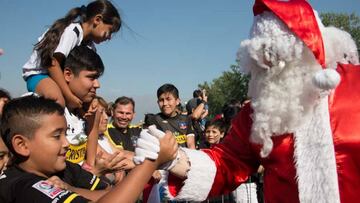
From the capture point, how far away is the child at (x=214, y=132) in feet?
19.2

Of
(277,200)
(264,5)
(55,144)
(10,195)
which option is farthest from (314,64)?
(10,195)

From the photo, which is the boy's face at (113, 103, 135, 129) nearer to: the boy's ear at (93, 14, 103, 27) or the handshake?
the boy's ear at (93, 14, 103, 27)

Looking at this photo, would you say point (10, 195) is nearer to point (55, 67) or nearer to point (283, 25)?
point (55, 67)

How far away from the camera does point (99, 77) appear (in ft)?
9.46

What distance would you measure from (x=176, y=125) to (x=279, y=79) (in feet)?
11.7

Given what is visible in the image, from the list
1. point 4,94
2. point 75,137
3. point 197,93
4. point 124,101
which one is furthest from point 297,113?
point 197,93

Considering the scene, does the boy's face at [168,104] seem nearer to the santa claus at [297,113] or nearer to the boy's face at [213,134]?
the boy's face at [213,134]

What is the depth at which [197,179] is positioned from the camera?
2.26 m

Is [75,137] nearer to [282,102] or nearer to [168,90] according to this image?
[282,102]

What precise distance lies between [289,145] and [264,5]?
0.76 metres

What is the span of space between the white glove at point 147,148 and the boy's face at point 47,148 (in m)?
0.37

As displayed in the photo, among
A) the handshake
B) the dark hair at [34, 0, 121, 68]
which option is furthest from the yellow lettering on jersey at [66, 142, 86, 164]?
the handshake

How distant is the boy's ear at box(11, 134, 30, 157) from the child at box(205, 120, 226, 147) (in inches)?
164

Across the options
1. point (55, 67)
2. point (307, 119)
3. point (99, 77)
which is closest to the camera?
point (307, 119)
